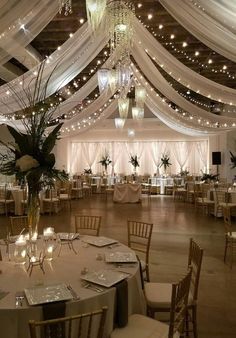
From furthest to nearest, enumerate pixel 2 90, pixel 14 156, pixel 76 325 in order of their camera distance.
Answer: pixel 2 90 < pixel 14 156 < pixel 76 325

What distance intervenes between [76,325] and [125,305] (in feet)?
1.35

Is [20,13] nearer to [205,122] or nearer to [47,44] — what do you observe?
[47,44]

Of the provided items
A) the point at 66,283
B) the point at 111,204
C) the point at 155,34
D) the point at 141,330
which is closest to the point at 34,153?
the point at 66,283

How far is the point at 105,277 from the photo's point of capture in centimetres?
262

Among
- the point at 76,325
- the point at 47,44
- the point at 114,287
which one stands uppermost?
the point at 47,44

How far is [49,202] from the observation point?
32.1 feet

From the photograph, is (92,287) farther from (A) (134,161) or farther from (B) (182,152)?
(B) (182,152)

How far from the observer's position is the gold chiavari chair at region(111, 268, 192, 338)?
2323 millimetres

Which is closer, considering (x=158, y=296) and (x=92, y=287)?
(x=92, y=287)

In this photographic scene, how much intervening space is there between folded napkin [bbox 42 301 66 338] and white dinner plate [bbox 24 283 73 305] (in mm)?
35

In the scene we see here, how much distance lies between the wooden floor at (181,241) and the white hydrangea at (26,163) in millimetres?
2276

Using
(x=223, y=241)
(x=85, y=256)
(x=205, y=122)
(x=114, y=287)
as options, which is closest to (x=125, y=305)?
(x=114, y=287)

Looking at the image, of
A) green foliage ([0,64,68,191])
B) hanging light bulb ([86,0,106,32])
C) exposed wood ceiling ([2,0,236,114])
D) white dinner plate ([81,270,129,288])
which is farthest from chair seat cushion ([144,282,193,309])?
exposed wood ceiling ([2,0,236,114])

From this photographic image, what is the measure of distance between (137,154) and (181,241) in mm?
10243
